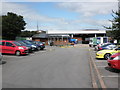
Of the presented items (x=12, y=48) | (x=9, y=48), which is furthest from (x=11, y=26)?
(x=12, y=48)

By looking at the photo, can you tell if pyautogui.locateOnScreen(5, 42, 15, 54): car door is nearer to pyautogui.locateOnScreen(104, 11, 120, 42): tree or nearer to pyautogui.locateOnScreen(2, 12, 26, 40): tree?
pyautogui.locateOnScreen(104, 11, 120, 42): tree

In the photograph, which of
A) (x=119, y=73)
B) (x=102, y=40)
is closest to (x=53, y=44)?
(x=102, y=40)

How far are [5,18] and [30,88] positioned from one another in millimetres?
47611

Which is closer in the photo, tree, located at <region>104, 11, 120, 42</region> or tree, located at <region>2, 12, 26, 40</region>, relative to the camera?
tree, located at <region>104, 11, 120, 42</region>

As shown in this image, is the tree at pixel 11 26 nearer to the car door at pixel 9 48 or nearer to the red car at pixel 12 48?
the red car at pixel 12 48

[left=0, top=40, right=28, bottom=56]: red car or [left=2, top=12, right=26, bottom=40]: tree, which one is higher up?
[left=2, top=12, right=26, bottom=40]: tree

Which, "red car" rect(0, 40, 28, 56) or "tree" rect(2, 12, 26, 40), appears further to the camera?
"tree" rect(2, 12, 26, 40)

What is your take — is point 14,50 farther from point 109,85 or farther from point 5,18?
point 5,18

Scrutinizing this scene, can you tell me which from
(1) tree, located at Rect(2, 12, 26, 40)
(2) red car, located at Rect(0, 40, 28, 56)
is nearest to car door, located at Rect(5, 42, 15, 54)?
(2) red car, located at Rect(0, 40, 28, 56)

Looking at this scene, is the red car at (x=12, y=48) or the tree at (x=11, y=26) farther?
the tree at (x=11, y=26)

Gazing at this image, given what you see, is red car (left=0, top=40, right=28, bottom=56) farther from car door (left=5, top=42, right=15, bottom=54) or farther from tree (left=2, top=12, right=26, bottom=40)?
tree (left=2, top=12, right=26, bottom=40)

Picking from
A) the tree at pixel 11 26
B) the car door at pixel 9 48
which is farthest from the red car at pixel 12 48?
the tree at pixel 11 26

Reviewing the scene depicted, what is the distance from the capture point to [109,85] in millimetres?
6629

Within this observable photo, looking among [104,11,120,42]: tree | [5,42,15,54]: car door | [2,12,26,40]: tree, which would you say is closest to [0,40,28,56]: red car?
[5,42,15,54]: car door
